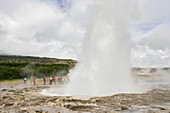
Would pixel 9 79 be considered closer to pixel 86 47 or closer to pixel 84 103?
pixel 86 47

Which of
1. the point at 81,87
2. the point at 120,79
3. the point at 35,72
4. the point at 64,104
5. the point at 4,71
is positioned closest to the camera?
the point at 64,104

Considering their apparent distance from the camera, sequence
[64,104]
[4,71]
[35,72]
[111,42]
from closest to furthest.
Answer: [64,104]
[111,42]
[4,71]
[35,72]

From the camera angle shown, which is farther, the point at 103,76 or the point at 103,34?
the point at 103,34

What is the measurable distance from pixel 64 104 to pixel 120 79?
248 inches

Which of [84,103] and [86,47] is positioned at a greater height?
[86,47]

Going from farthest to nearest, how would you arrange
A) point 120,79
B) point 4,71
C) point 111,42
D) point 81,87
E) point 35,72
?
point 35,72
point 4,71
point 111,42
point 120,79
point 81,87

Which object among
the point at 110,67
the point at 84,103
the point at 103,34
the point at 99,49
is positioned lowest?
the point at 84,103

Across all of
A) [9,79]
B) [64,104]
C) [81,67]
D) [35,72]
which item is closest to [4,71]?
[9,79]

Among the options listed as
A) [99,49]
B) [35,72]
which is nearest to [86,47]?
[99,49]

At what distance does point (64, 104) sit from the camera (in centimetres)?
689

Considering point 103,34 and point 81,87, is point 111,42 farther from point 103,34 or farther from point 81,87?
point 81,87

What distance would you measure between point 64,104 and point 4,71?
70.7 ft

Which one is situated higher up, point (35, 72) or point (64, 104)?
point (35, 72)

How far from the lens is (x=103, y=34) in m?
13.0
